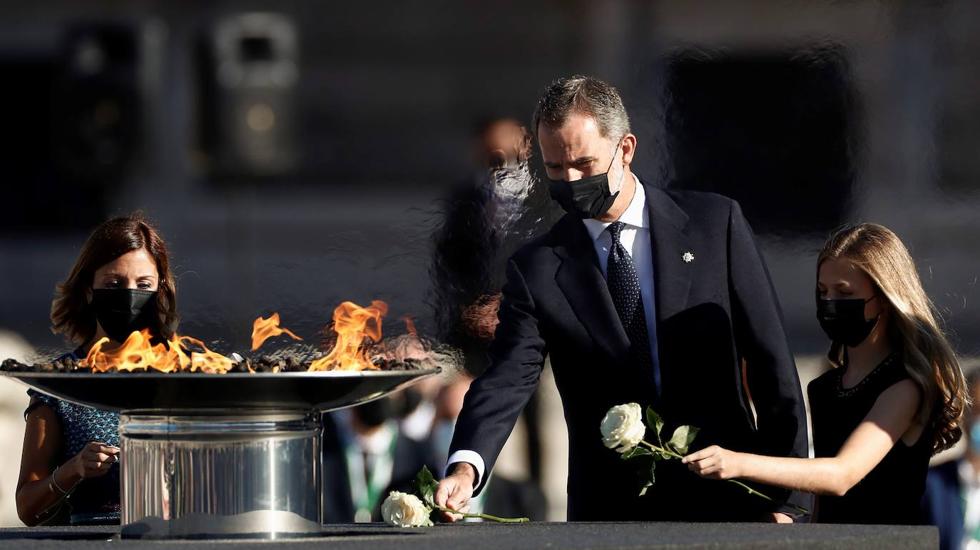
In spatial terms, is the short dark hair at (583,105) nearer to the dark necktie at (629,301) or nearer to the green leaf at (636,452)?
the dark necktie at (629,301)

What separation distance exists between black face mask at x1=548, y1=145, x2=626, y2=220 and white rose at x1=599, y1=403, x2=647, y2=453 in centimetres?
53

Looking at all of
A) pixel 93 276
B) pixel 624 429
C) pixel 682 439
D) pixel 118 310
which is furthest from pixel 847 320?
pixel 93 276

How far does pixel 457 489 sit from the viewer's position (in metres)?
3.42

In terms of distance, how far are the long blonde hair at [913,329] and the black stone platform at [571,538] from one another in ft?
1.53

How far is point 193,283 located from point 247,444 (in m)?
4.60

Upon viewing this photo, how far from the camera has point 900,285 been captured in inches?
147

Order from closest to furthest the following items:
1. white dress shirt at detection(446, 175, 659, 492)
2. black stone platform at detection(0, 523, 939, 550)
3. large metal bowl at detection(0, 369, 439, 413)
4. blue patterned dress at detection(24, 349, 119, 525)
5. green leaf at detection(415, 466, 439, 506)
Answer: black stone platform at detection(0, 523, 939, 550)
large metal bowl at detection(0, 369, 439, 413)
green leaf at detection(415, 466, 439, 506)
white dress shirt at detection(446, 175, 659, 492)
blue patterned dress at detection(24, 349, 119, 525)

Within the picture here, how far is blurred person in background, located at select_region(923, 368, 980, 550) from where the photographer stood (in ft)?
18.4

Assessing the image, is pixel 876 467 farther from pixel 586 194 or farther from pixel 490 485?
pixel 490 485

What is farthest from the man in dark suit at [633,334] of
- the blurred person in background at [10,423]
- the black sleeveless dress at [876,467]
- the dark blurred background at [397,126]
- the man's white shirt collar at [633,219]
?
the blurred person in background at [10,423]

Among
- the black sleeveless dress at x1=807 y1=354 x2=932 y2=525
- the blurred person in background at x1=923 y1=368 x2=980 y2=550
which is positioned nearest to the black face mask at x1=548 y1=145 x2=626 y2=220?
the black sleeveless dress at x1=807 y1=354 x2=932 y2=525

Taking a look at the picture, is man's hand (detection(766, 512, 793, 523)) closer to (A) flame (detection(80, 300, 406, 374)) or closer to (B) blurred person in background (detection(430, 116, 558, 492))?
(A) flame (detection(80, 300, 406, 374))

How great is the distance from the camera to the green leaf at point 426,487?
332 centimetres

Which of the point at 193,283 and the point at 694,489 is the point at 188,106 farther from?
the point at 694,489
